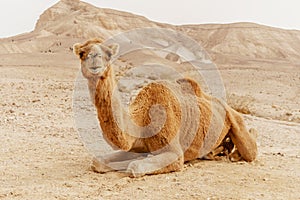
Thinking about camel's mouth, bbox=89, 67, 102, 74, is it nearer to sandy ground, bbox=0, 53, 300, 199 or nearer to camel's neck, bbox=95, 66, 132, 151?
camel's neck, bbox=95, 66, 132, 151

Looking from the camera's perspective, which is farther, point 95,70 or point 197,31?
point 197,31

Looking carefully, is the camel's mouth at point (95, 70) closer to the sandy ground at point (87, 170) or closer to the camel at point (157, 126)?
the camel at point (157, 126)

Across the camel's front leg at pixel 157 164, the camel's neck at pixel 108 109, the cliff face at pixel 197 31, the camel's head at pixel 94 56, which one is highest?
the camel's head at pixel 94 56

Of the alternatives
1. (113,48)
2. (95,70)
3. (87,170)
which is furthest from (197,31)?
(95,70)

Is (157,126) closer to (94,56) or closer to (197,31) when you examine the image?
(94,56)

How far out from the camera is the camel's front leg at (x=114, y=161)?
6039 mm

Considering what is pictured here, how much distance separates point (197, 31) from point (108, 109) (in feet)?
289

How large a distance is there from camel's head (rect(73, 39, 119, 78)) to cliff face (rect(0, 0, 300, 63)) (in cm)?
5223

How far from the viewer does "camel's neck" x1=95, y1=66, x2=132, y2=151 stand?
5469 millimetres

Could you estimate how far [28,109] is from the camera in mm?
11477

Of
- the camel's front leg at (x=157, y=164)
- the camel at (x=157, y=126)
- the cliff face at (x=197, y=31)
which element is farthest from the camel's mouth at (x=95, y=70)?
the cliff face at (x=197, y=31)

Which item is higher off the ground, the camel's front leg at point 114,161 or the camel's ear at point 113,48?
the camel's ear at point 113,48

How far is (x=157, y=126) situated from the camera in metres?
6.04

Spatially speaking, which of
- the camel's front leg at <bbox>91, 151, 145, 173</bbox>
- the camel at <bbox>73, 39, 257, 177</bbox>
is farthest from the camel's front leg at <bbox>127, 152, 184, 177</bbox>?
the camel's front leg at <bbox>91, 151, 145, 173</bbox>
